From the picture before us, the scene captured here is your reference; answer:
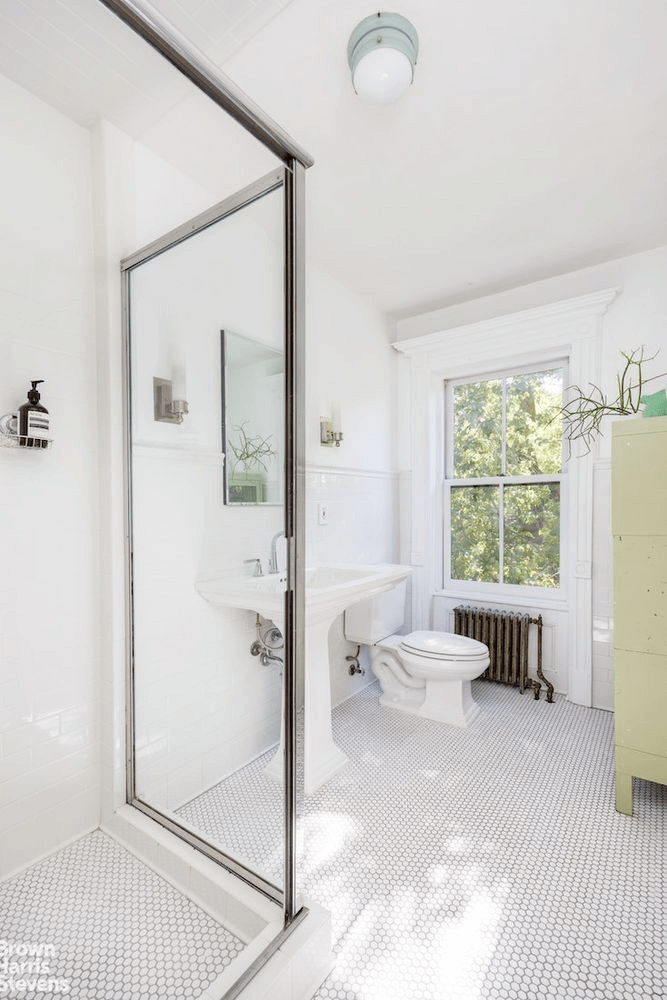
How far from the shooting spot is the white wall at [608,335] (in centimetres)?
255

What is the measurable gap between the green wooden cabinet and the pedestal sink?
39.7 inches

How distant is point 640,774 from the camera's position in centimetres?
181

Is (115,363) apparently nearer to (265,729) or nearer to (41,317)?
(41,317)

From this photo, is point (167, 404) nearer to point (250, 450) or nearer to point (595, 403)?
point (250, 450)

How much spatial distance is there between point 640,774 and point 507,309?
2545 mm

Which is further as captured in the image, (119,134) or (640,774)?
(640,774)

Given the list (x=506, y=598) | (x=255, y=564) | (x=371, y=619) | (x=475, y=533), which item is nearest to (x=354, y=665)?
(x=371, y=619)

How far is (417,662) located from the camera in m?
2.52

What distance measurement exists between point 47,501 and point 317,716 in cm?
137

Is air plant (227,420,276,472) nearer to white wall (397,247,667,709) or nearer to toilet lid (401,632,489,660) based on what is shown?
toilet lid (401,632,489,660)

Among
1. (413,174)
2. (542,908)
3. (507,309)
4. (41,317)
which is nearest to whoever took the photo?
(542,908)

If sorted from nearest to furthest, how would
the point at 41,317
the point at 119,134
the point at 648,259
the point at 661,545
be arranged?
1. the point at 41,317
2. the point at 119,134
3. the point at 661,545
4. the point at 648,259

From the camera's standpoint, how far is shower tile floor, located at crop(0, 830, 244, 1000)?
1138mm

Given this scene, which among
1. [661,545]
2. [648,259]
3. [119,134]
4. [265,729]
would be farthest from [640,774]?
[119,134]
